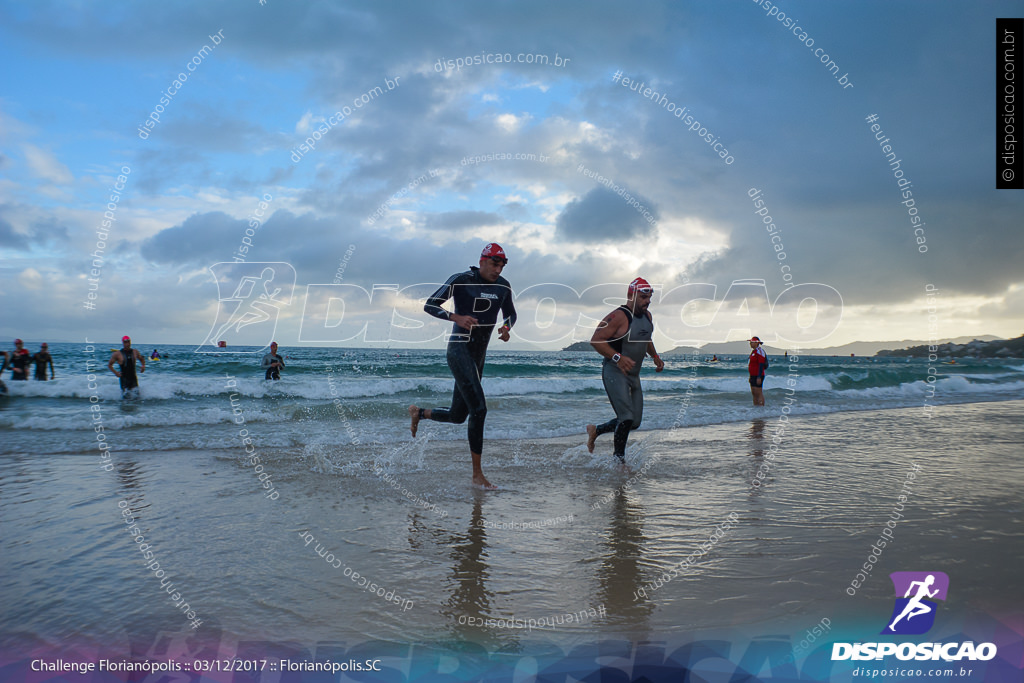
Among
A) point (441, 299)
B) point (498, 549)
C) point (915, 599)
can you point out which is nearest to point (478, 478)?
point (441, 299)

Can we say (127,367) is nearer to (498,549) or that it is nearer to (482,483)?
(482,483)

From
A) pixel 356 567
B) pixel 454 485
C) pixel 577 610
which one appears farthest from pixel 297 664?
pixel 454 485

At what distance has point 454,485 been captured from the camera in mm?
6227

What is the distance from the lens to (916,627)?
2.90m

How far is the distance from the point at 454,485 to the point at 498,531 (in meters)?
1.84

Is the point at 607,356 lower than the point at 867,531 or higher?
higher

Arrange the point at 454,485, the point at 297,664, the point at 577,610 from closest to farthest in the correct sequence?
the point at 297,664 → the point at 577,610 → the point at 454,485

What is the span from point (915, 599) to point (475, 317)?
4.40 meters

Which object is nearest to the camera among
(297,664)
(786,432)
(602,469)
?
(297,664)

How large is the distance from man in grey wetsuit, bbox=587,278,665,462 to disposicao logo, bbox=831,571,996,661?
3.64 meters

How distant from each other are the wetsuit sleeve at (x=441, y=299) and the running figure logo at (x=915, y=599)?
4220mm

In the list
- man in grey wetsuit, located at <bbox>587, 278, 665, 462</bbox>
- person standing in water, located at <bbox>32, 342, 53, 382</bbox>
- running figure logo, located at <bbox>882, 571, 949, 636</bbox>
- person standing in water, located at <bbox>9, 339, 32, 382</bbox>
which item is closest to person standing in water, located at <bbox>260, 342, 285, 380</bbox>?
person standing in water, located at <bbox>32, 342, 53, 382</bbox>

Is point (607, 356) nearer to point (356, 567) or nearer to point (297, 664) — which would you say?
point (356, 567)

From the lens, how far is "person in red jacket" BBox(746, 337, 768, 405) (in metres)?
16.7
